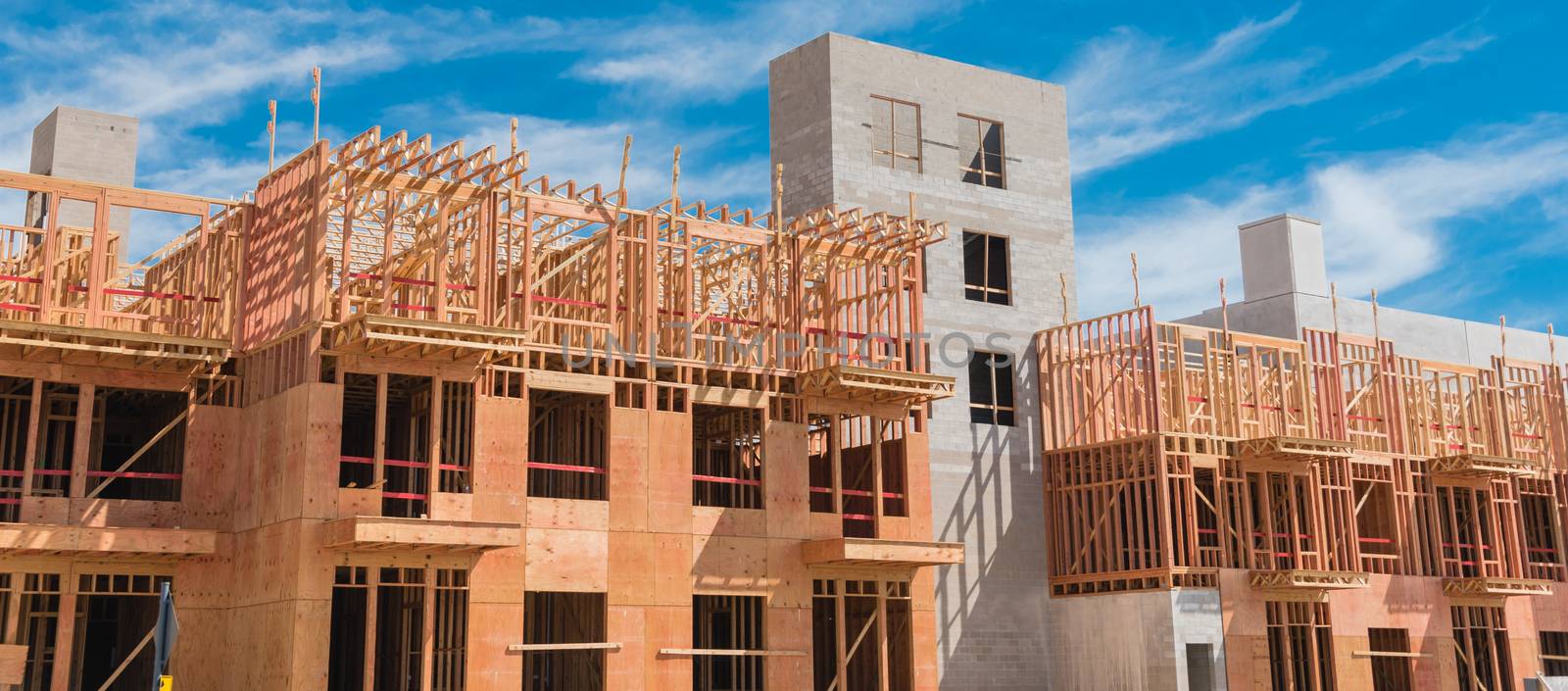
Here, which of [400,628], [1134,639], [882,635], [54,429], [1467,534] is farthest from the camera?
[1467,534]

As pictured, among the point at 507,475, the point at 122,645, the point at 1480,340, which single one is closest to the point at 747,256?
the point at 507,475

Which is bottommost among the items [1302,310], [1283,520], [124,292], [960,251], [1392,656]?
[1392,656]

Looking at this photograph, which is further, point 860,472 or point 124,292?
point 860,472

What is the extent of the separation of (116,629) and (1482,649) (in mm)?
33345

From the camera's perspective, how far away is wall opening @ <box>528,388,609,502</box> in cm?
2914

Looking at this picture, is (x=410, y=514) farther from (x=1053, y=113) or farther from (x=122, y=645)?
(x=1053, y=113)

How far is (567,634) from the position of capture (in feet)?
97.9

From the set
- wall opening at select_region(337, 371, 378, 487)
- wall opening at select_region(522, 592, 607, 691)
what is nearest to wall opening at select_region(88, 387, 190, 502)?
wall opening at select_region(337, 371, 378, 487)

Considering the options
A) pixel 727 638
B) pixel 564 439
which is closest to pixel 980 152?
pixel 727 638

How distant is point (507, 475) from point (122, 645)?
9905 mm

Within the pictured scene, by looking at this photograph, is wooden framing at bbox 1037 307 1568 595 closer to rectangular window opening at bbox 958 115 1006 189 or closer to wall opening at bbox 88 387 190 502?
rectangular window opening at bbox 958 115 1006 189

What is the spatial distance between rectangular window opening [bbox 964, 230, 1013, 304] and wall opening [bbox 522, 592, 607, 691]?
13743 mm

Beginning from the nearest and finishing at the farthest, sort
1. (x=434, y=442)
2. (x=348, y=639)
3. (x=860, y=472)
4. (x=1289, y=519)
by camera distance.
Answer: (x=434, y=442) < (x=348, y=639) < (x=860, y=472) < (x=1289, y=519)

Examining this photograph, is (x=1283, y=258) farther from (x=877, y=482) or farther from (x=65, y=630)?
(x=65, y=630)
